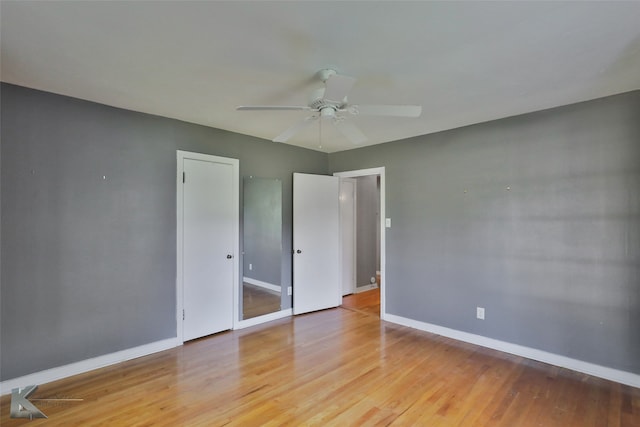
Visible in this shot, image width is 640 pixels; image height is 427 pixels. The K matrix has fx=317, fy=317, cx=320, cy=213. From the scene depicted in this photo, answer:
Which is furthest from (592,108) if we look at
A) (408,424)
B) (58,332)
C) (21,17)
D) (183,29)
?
(58,332)

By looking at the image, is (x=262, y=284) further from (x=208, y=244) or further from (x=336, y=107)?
(x=336, y=107)

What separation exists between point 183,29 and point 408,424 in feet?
9.23

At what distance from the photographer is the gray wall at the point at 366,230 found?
19.3ft

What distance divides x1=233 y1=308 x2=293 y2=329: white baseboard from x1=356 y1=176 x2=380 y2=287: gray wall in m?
1.81

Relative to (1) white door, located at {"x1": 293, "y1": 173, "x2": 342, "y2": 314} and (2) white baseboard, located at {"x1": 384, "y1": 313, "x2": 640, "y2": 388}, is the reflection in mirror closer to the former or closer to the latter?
(1) white door, located at {"x1": 293, "y1": 173, "x2": 342, "y2": 314}

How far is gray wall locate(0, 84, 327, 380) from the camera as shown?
2492 mm

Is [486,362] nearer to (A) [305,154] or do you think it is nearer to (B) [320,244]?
(B) [320,244]

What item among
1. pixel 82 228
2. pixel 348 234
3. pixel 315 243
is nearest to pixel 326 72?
pixel 82 228

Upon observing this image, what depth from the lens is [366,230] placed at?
606cm

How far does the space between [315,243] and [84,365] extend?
2888 millimetres

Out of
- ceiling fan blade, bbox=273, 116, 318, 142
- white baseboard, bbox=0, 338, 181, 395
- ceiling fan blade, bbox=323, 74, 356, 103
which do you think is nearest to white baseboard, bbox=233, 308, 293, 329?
white baseboard, bbox=0, 338, 181, 395

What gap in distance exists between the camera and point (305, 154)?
4746 mm

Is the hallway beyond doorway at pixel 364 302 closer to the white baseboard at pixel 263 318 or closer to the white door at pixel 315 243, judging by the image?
the white door at pixel 315 243

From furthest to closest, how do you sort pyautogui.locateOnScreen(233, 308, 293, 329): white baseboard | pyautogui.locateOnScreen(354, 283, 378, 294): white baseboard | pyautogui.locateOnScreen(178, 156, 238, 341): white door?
pyautogui.locateOnScreen(354, 283, 378, 294): white baseboard → pyautogui.locateOnScreen(233, 308, 293, 329): white baseboard → pyautogui.locateOnScreen(178, 156, 238, 341): white door
